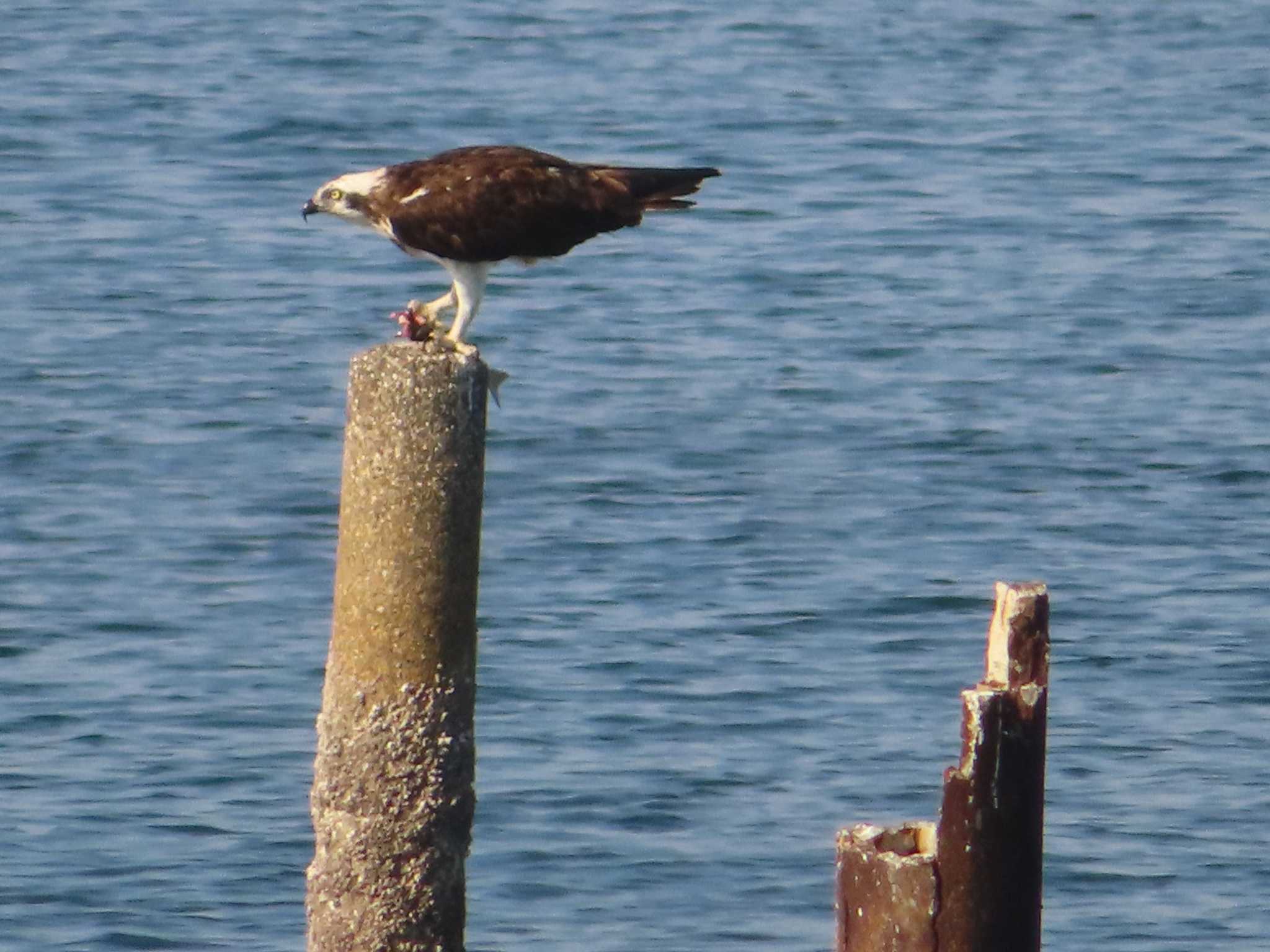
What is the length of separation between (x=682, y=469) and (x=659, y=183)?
791 cm

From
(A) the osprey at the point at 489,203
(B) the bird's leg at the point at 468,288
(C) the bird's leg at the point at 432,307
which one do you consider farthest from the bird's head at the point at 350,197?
(C) the bird's leg at the point at 432,307

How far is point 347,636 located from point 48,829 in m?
5.06

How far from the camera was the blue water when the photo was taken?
11797mm

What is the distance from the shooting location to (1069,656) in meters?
14.0

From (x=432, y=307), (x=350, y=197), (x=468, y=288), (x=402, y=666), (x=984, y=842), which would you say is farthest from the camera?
(x=350, y=197)

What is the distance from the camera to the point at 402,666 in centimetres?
716

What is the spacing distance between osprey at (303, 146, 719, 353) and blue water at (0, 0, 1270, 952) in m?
3.13

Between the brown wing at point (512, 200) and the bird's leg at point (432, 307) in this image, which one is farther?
the brown wing at point (512, 200)

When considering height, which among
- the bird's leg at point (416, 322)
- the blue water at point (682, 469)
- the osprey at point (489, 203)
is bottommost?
the blue water at point (682, 469)

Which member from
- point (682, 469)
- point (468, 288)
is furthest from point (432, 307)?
point (682, 469)

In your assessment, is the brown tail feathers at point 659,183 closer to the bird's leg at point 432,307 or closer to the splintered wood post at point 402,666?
the bird's leg at point 432,307

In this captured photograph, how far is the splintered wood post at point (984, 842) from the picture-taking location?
693cm

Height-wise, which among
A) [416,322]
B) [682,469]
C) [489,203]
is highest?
[489,203]

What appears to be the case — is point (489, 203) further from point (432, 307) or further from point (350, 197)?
point (432, 307)
